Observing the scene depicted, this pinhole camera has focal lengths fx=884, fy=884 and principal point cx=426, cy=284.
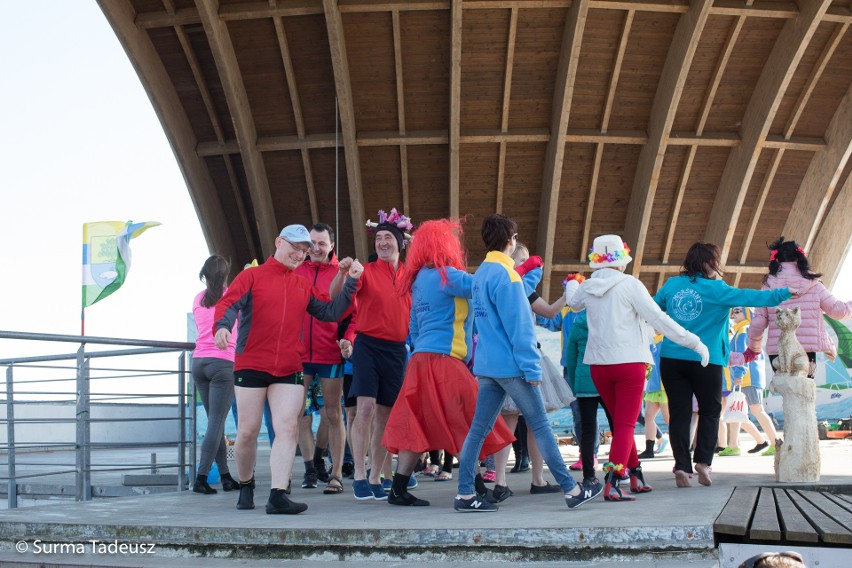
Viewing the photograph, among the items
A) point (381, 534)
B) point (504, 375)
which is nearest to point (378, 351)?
point (504, 375)

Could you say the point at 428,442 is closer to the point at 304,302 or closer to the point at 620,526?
the point at 304,302

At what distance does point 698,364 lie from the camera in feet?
21.9

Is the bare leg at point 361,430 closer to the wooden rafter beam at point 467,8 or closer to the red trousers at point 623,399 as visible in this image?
the red trousers at point 623,399

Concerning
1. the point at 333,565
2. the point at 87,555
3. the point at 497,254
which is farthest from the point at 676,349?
the point at 87,555

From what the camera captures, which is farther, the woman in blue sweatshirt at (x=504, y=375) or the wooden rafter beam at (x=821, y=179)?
the wooden rafter beam at (x=821, y=179)

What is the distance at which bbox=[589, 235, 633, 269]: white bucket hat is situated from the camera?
6.14 meters

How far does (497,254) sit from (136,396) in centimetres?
354

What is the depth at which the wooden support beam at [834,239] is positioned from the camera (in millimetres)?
21375

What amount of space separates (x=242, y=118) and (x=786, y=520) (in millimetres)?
15998

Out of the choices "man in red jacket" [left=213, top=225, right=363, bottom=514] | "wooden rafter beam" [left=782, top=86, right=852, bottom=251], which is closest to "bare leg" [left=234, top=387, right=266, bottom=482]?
"man in red jacket" [left=213, top=225, right=363, bottom=514]

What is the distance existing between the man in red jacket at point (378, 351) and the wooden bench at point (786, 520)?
2.47m

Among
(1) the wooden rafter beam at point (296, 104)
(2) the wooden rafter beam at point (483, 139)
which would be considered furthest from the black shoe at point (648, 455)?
(1) the wooden rafter beam at point (296, 104)

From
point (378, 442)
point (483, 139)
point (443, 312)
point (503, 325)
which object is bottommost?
point (378, 442)

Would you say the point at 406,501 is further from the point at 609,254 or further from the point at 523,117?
the point at 523,117
